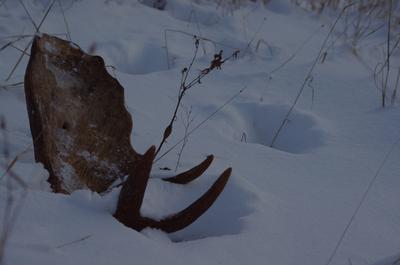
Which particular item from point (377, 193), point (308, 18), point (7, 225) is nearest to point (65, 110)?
point (7, 225)

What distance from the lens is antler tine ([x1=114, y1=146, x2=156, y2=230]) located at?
1.00 m

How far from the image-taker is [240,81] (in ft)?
7.39

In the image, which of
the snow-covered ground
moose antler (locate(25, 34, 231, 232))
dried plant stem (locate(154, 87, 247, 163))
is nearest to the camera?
the snow-covered ground

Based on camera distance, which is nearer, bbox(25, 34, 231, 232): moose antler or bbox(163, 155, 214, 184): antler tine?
bbox(25, 34, 231, 232): moose antler

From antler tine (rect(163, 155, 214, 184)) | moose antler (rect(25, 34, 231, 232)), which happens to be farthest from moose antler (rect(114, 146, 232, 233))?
antler tine (rect(163, 155, 214, 184))

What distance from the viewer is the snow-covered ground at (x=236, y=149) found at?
3.16 feet

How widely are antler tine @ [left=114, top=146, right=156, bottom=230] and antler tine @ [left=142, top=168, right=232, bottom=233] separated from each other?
43 mm

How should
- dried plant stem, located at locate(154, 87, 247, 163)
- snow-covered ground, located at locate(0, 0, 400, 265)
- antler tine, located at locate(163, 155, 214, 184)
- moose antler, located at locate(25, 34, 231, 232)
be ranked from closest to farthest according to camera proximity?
snow-covered ground, located at locate(0, 0, 400, 265), moose antler, located at locate(25, 34, 231, 232), antler tine, located at locate(163, 155, 214, 184), dried plant stem, located at locate(154, 87, 247, 163)

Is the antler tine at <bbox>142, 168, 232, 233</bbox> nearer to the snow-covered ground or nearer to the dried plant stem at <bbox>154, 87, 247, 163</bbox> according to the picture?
the snow-covered ground

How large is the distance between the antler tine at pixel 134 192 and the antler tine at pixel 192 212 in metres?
0.04

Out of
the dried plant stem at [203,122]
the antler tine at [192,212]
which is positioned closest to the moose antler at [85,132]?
the antler tine at [192,212]

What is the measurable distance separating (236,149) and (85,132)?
527 millimetres

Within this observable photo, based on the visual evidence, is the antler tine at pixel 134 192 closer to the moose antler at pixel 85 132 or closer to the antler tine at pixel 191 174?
the moose antler at pixel 85 132

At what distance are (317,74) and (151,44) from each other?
806mm
